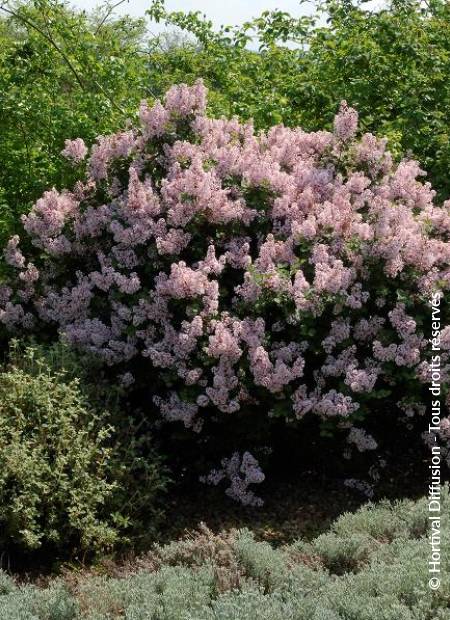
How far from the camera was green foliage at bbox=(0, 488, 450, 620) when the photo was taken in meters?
3.78

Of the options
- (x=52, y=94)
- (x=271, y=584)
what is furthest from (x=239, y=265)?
(x=52, y=94)

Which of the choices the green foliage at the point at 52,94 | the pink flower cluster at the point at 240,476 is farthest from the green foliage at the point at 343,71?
the pink flower cluster at the point at 240,476

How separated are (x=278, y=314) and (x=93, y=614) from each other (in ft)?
7.53

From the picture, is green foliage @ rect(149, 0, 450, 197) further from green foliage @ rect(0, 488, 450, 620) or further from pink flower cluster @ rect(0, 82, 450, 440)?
green foliage @ rect(0, 488, 450, 620)

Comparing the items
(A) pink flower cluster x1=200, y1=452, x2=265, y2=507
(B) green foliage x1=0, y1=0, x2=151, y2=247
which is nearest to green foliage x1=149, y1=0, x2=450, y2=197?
(B) green foliage x1=0, y1=0, x2=151, y2=247

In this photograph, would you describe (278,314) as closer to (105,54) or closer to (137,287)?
(137,287)

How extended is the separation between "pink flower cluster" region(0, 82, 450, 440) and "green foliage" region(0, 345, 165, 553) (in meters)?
0.47

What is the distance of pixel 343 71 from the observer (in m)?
8.61

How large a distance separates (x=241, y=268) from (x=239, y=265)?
10cm

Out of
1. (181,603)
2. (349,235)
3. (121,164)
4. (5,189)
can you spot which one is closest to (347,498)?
(349,235)

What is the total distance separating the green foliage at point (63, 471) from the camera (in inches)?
200

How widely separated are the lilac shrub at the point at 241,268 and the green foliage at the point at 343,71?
50.8 inches

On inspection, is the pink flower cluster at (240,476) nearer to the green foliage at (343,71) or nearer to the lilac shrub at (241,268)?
the lilac shrub at (241,268)

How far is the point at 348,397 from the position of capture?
551 cm
